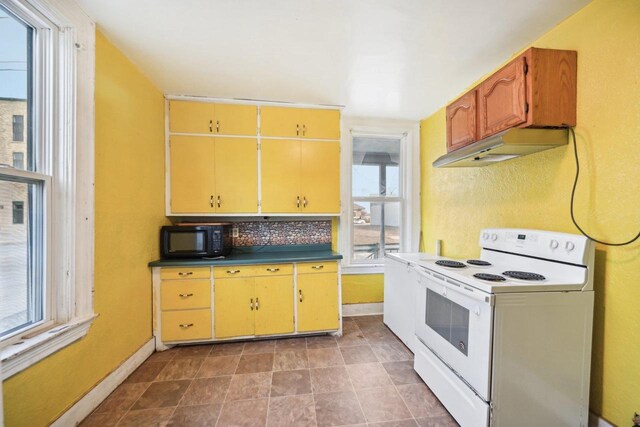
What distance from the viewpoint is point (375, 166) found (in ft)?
10.5

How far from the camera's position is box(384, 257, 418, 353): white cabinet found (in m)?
2.19

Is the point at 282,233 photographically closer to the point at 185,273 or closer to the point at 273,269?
the point at 273,269

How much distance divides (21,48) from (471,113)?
278cm

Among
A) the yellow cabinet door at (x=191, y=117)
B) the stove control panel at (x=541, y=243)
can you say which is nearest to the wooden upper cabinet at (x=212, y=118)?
the yellow cabinet door at (x=191, y=117)

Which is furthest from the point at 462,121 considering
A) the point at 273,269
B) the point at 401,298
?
the point at 273,269

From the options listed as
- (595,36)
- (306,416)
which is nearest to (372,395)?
(306,416)

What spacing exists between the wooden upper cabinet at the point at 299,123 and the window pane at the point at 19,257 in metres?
1.80

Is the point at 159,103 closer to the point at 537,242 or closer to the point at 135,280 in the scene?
the point at 135,280

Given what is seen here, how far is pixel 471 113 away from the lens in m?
1.86

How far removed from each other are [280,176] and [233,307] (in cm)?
140

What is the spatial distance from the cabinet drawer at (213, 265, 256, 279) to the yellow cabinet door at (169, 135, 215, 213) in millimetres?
623

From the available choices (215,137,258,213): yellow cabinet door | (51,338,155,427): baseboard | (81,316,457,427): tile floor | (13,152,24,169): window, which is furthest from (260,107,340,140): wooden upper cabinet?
(51,338,155,427): baseboard

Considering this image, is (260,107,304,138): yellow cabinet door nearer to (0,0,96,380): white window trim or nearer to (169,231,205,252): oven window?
(169,231,205,252): oven window

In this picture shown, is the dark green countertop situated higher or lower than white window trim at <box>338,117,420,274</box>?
lower
